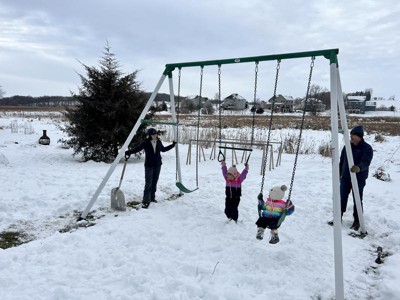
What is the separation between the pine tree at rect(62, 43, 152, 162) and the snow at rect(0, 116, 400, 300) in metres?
3.03

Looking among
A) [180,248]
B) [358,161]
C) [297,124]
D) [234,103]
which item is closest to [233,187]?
[180,248]

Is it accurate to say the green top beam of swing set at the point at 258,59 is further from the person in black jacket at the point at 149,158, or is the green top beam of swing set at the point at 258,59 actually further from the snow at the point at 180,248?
the snow at the point at 180,248

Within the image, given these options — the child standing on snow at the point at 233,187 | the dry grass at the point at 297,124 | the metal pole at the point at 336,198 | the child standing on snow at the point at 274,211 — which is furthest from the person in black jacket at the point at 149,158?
the dry grass at the point at 297,124

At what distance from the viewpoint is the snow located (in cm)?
Answer: 353

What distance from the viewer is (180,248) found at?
14.8 ft

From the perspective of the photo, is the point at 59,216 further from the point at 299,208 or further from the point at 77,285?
the point at 299,208

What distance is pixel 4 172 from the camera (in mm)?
8508

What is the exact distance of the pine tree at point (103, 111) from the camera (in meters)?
10.9

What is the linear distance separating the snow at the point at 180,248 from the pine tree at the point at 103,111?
3033mm

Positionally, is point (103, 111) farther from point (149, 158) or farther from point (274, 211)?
point (274, 211)

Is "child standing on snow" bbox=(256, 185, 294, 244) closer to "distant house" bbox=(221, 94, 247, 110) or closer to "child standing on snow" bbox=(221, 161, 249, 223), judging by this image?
"child standing on snow" bbox=(221, 161, 249, 223)

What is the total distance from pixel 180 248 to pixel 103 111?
7586mm

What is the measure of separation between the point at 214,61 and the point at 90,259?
3.90 metres

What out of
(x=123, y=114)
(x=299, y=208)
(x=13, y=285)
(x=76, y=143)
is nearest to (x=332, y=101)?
(x=299, y=208)
